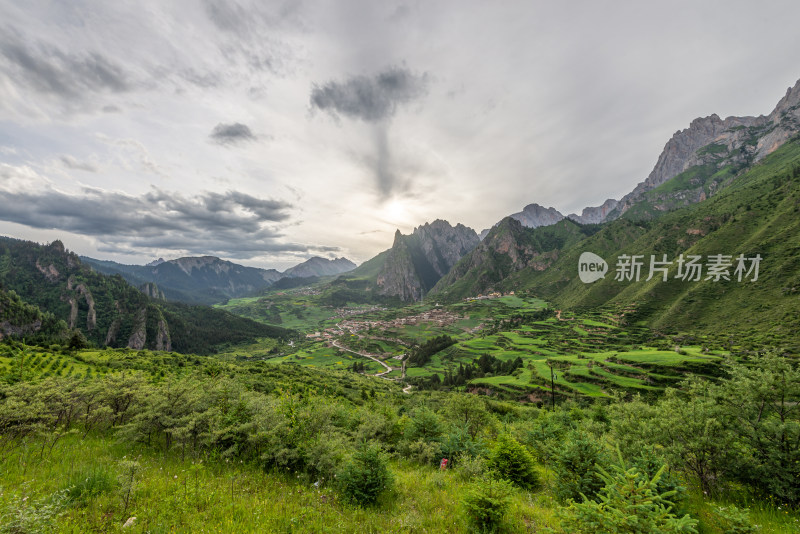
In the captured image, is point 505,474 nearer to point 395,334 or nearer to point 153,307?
point 395,334

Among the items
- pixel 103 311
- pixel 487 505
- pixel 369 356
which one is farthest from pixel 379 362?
pixel 103 311

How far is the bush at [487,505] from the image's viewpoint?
26.1ft

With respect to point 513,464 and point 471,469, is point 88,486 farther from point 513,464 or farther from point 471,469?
point 513,464

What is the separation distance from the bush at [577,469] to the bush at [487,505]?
374cm

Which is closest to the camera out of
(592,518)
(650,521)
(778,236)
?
(650,521)

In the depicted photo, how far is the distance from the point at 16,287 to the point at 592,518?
330376 millimetres

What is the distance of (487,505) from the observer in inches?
328

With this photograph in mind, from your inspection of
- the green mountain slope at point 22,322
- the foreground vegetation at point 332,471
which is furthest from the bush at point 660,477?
the green mountain slope at point 22,322

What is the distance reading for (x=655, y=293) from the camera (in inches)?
4875

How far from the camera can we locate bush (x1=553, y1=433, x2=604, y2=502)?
10.1 meters

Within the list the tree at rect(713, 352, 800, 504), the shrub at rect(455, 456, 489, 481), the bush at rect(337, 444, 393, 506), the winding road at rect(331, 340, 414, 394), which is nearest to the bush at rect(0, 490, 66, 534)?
the bush at rect(337, 444, 393, 506)

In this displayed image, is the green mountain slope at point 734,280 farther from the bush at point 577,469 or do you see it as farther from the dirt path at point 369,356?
the bush at point 577,469

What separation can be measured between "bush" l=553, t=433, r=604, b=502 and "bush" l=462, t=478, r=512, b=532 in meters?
3.74

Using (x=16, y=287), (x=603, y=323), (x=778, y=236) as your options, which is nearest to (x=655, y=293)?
(x=603, y=323)
